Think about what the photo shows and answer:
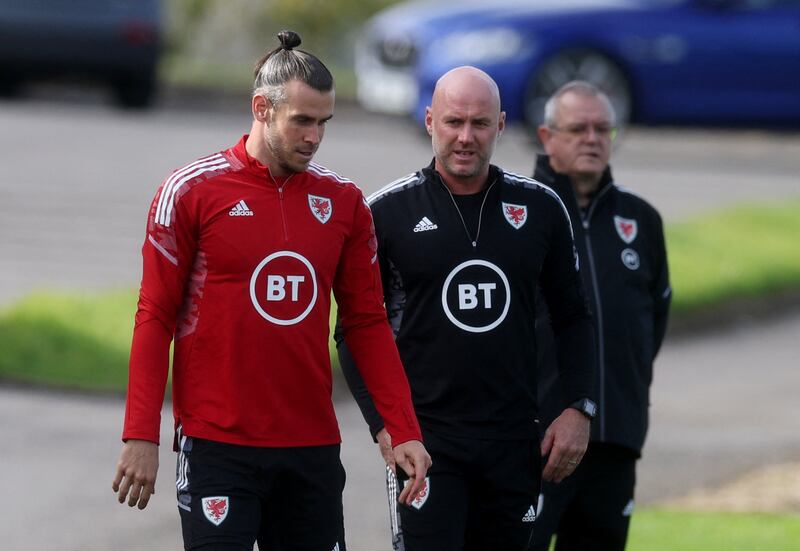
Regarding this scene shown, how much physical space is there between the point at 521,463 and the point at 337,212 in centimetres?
100

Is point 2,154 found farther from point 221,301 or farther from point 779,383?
point 221,301

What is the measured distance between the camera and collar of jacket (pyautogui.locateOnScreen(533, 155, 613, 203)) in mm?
6145

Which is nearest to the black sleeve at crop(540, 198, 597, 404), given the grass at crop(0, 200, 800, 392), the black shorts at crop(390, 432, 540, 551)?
the black shorts at crop(390, 432, 540, 551)

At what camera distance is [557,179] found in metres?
6.16

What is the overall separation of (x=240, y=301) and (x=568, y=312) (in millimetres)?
1194

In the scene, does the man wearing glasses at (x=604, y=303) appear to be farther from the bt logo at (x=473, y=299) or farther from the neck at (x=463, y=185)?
the bt logo at (x=473, y=299)

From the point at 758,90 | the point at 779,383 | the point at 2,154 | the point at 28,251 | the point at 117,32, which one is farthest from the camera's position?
the point at 117,32

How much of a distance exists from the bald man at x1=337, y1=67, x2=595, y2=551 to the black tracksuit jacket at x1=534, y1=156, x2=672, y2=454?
0.70 meters

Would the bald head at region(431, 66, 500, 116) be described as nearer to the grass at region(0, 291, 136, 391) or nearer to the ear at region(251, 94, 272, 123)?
the ear at region(251, 94, 272, 123)

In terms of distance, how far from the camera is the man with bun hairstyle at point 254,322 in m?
4.73

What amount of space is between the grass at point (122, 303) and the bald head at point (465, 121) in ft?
17.3

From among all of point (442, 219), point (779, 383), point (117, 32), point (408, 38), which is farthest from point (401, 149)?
point (442, 219)

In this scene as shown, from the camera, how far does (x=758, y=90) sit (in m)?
18.7

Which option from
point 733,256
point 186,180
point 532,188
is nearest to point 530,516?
point 532,188
